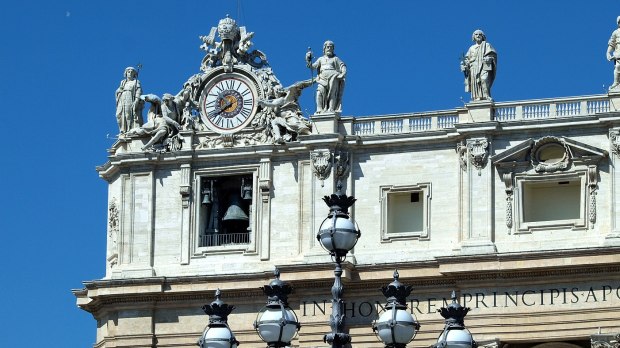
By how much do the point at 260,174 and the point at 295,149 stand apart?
146 centimetres

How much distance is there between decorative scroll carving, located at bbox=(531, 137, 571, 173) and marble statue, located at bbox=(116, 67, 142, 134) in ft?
45.2

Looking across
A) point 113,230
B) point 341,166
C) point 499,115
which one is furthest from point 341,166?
point 113,230

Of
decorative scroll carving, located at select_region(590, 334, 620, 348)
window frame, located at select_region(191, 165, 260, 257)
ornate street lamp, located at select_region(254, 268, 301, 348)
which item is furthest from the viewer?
window frame, located at select_region(191, 165, 260, 257)

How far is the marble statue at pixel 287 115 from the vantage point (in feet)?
212

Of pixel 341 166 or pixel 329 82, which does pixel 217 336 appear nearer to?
pixel 341 166

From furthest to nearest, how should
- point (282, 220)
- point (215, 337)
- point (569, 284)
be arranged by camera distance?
point (282, 220), point (569, 284), point (215, 337)

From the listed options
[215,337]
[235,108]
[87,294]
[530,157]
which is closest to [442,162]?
[530,157]

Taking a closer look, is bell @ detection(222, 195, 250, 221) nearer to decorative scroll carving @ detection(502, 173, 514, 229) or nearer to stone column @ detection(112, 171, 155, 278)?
stone column @ detection(112, 171, 155, 278)

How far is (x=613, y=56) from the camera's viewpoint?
61.8m

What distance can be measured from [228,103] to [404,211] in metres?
7.04

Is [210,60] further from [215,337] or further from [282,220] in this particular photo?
[215,337]

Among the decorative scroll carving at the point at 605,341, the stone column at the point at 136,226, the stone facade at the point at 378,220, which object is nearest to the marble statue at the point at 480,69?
the stone facade at the point at 378,220

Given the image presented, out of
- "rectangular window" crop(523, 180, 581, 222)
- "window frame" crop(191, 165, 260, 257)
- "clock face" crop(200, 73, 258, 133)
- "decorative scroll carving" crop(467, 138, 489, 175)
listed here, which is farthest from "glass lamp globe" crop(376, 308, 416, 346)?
"clock face" crop(200, 73, 258, 133)

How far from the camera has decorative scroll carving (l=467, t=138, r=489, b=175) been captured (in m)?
62.0
